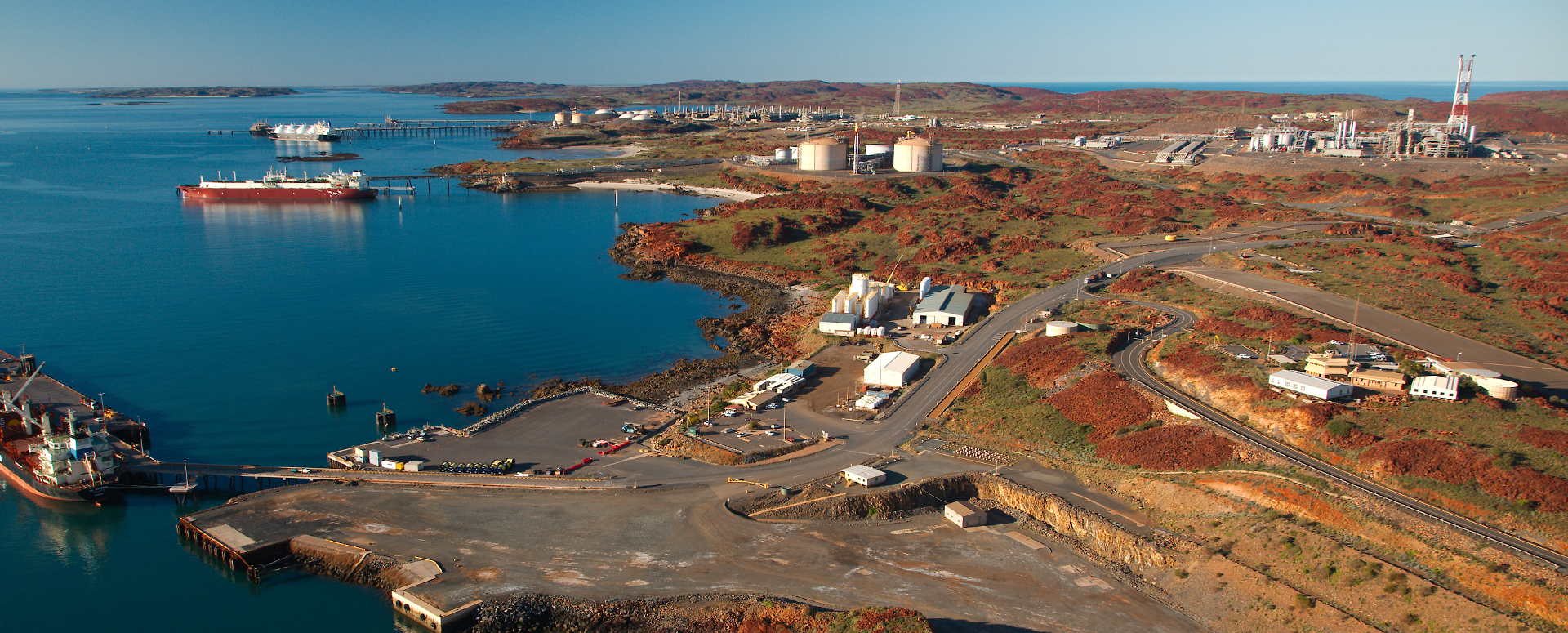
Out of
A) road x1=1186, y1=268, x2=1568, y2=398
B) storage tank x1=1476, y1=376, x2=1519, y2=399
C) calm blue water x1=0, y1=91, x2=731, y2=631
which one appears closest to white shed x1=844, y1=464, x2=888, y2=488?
calm blue water x1=0, y1=91, x2=731, y2=631

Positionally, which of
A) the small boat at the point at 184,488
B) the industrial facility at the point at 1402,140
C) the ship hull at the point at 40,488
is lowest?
the ship hull at the point at 40,488

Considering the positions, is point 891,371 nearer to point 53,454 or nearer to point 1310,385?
point 1310,385

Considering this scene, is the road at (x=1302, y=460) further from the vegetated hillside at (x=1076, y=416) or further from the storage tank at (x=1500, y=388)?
the storage tank at (x=1500, y=388)

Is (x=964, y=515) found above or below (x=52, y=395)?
below

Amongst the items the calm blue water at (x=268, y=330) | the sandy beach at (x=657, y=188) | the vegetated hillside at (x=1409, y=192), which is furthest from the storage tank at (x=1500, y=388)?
the sandy beach at (x=657, y=188)

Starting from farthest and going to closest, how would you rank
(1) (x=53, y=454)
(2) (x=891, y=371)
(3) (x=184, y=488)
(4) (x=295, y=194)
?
(4) (x=295, y=194), (2) (x=891, y=371), (3) (x=184, y=488), (1) (x=53, y=454)

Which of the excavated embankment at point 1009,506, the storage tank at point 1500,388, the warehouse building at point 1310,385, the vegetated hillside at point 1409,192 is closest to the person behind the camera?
the excavated embankment at point 1009,506

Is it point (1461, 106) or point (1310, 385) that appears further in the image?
point (1461, 106)

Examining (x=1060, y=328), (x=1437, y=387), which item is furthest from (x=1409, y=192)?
(x=1437, y=387)
